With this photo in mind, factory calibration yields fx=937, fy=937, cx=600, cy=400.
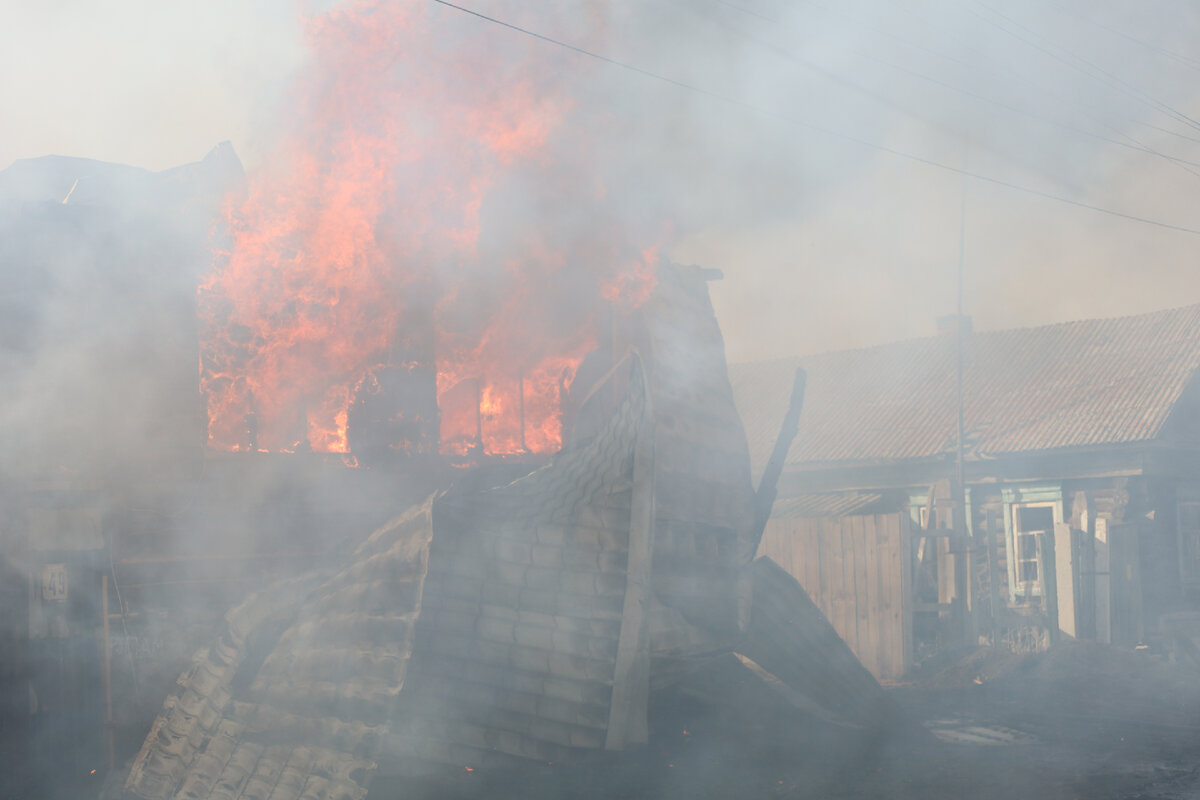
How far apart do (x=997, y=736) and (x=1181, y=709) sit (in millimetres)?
2619

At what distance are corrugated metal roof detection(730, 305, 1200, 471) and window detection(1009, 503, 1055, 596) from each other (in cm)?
122

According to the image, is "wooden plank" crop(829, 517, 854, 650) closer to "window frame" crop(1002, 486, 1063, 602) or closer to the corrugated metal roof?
"window frame" crop(1002, 486, 1063, 602)

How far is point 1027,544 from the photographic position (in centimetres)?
1655

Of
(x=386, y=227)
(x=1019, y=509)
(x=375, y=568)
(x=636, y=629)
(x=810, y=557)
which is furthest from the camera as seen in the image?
(x=1019, y=509)

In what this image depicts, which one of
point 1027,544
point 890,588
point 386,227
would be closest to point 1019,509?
point 1027,544

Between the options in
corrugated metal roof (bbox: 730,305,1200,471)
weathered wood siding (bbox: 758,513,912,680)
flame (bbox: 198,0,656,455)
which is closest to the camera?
flame (bbox: 198,0,656,455)

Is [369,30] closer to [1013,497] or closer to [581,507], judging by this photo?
[581,507]

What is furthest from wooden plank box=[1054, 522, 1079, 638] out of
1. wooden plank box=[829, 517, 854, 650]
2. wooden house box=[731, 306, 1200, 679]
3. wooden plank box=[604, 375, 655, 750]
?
wooden plank box=[604, 375, 655, 750]

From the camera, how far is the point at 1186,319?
63.1 ft

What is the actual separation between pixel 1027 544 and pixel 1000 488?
1181 millimetres

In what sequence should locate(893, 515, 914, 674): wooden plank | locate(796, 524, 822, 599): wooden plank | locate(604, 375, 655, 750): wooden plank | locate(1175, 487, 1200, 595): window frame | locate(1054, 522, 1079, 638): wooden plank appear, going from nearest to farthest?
locate(604, 375, 655, 750): wooden plank
locate(893, 515, 914, 674): wooden plank
locate(796, 524, 822, 599): wooden plank
locate(1054, 522, 1079, 638): wooden plank
locate(1175, 487, 1200, 595): window frame

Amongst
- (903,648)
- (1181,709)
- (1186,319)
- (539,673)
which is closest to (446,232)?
(539,673)

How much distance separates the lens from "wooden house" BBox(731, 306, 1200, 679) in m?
11.5

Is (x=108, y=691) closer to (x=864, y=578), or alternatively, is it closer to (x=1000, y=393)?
(x=864, y=578)
